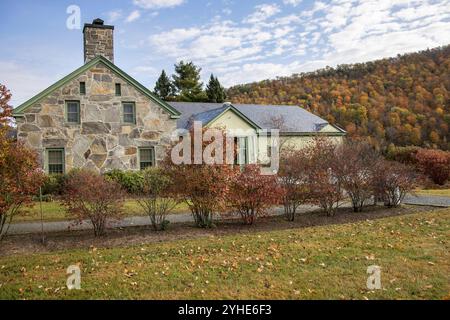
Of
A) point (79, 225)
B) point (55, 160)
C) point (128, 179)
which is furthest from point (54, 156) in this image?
point (79, 225)

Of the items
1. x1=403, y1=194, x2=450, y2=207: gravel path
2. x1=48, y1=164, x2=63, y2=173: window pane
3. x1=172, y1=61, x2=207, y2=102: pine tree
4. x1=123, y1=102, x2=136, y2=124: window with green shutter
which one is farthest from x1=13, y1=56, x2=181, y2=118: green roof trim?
x1=172, y1=61, x2=207, y2=102: pine tree

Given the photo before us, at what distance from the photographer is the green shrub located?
56.5 feet

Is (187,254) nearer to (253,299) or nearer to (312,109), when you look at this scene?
(253,299)

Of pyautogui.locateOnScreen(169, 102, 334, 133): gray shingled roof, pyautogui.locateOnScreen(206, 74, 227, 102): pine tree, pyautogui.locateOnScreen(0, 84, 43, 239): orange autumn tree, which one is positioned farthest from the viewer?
pyautogui.locateOnScreen(206, 74, 227, 102): pine tree

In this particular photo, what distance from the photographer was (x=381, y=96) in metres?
47.9

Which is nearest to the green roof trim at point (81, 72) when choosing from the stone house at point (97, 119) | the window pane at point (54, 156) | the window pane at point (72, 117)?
the stone house at point (97, 119)

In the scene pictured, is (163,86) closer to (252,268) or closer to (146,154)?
(146,154)

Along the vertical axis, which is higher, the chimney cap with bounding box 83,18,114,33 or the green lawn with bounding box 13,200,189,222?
the chimney cap with bounding box 83,18,114,33

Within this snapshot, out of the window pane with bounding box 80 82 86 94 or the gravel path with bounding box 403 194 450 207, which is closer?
the gravel path with bounding box 403 194 450 207

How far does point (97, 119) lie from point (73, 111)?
1.16 meters

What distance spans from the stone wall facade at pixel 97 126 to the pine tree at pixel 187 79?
25.9 metres

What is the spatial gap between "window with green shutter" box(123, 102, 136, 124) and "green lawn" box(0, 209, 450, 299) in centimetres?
1202

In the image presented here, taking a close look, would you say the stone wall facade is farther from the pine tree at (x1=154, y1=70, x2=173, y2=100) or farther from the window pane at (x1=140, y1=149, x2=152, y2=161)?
the pine tree at (x1=154, y1=70, x2=173, y2=100)

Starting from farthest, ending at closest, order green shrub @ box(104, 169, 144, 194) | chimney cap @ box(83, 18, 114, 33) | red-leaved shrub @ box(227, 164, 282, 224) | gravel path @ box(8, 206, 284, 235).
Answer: chimney cap @ box(83, 18, 114, 33), green shrub @ box(104, 169, 144, 194), red-leaved shrub @ box(227, 164, 282, 224), gravel path @ box(8, 206, 284, 235)
